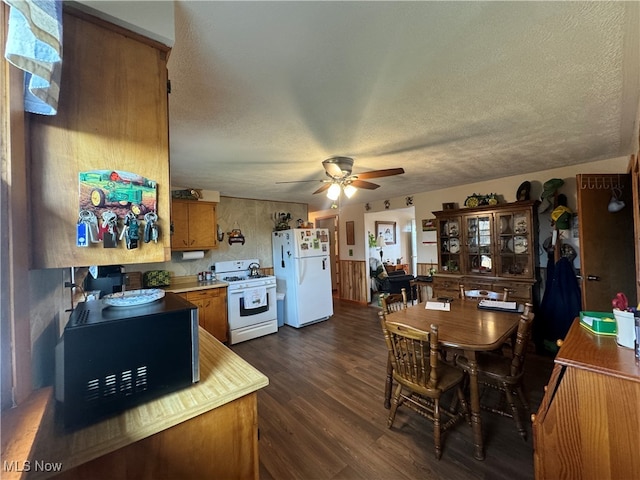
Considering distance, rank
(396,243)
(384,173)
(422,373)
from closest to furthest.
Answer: (422,373) → (384,173) → (396,243)

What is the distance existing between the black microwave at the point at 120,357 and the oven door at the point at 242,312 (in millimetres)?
2740

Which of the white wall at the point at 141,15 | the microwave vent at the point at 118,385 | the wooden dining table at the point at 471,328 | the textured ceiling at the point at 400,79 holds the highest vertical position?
the textured ceiling at the point at 400,79

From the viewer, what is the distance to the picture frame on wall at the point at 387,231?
645cm

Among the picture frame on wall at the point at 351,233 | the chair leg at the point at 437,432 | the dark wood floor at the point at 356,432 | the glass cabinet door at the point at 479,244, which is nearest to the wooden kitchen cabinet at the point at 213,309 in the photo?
the dark wood floor at the point at 356,432

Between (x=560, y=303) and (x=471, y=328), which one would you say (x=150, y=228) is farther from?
(x=560, y=303)

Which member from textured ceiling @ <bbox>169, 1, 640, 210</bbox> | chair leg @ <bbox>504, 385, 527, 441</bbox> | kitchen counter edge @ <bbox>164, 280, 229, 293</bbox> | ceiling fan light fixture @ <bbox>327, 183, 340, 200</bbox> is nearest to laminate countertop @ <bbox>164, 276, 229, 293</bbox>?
kitchen counter edge @ <bbox>164, 280, 229, 293</bbox>

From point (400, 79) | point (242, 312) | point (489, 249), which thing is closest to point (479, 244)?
point (489, 249)

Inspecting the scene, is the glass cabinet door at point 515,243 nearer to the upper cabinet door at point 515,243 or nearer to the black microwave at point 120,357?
the upper cabinet door at point 515,243

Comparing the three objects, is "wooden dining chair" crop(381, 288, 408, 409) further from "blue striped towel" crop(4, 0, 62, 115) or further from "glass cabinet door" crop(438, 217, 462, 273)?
"blue striped towel" crop(4, 0, 62, 115)

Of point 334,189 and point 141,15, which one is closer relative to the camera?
point 141,15

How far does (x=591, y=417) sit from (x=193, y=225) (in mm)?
4128

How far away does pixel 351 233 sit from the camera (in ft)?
19.7

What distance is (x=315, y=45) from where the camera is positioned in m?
1.14

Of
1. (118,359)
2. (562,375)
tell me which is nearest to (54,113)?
(118,359)
